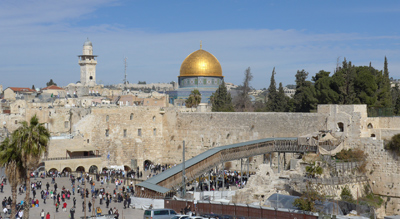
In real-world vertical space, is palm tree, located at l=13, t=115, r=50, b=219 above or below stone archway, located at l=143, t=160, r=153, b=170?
above

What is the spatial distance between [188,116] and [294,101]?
8.18 meters

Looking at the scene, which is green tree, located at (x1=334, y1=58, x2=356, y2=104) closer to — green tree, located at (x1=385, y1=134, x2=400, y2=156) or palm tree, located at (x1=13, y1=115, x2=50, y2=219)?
green tree, located at (x1=385, y1=134, x2=400, y2=156)

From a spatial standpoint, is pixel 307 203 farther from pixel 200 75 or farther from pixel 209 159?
pixel 200 75

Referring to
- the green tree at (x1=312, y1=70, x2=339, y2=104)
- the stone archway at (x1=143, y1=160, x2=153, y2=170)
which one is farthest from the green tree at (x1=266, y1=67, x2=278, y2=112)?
the stone archway at (x1=143, y1=160, x2=153, y2=170)

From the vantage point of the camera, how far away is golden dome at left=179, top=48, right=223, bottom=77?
5500cm

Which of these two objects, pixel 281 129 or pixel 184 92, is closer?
pixel 281 129

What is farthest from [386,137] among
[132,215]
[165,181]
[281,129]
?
[132,215]

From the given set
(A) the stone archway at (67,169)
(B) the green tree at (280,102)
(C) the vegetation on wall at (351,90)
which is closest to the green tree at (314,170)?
(C) the vegetation on wall at (351,90)

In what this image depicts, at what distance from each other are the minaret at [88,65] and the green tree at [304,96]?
972 inches

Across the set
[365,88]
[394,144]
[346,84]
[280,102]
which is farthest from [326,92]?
[280,102]

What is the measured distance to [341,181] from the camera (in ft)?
84.6

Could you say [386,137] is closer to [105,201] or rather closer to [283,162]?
[283,162]

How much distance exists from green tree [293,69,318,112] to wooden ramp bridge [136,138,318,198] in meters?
6.41

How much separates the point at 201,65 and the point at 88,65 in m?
12.6
